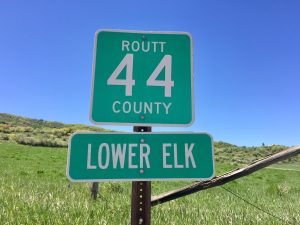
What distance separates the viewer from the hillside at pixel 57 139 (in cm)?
5625

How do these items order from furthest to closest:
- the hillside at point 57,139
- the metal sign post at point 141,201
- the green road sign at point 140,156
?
the hillside at point 57,139 → the metal sign post at point 141,201 → the green road sign at point 140,156

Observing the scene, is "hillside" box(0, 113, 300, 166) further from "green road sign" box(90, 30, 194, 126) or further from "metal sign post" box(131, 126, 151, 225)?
"metal sign post" box(131, 126, 151, 225)

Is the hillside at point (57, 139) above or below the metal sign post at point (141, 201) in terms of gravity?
above

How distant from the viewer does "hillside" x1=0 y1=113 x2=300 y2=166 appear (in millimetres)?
56250

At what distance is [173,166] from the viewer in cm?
276

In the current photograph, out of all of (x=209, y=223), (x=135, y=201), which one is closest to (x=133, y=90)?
(x=135, y=201)

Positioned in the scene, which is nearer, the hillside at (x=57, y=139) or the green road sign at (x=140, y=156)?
the green road sign at (x=140, y=156)

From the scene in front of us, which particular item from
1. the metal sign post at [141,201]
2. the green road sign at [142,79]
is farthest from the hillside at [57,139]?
the metal sign post at [141,201]

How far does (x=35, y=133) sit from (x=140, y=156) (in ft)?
256

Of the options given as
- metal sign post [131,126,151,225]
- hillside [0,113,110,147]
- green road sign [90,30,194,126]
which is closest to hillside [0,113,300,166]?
hillside [0,113,110,147]

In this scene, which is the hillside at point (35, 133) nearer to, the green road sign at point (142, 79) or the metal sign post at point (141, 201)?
the green road sign at point (142, 79)

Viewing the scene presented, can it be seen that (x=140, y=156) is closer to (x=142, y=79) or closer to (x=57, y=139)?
(x=142, y=79)

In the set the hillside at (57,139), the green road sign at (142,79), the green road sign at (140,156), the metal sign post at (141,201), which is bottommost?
the metal sign post at (141,201)

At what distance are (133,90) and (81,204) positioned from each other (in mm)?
3906
